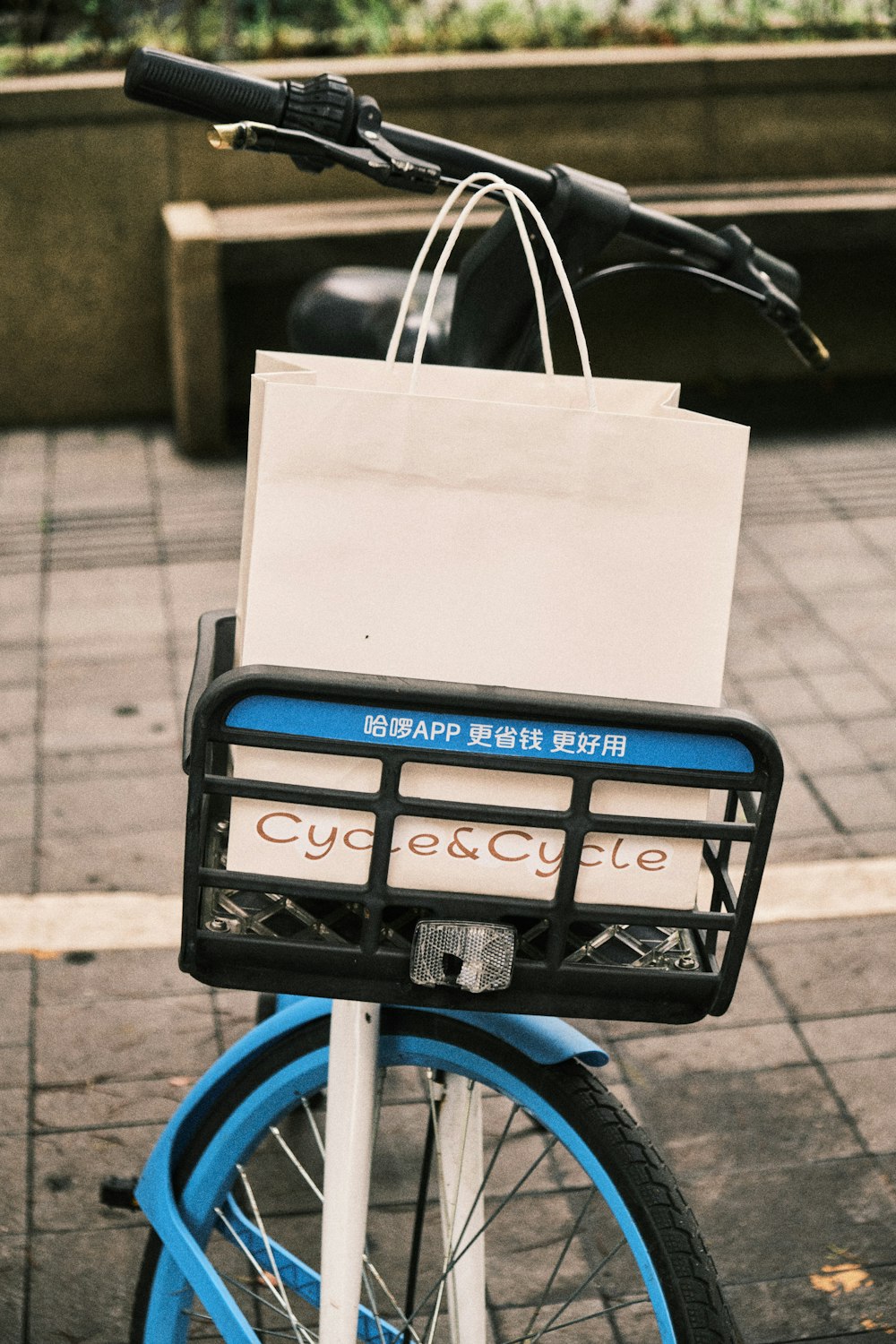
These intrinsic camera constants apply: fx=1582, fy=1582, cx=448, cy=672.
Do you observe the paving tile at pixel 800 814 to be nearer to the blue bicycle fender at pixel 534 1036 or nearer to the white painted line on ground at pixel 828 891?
the white painted line on ground at pixel 828 891

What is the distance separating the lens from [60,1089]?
287 centimetres

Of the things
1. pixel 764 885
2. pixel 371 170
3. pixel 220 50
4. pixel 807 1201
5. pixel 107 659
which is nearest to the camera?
pixel 371 170

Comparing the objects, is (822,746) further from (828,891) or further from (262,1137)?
(262,1137)

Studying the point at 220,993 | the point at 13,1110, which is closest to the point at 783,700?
the point at 220,993

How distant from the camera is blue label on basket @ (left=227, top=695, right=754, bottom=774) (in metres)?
1.34

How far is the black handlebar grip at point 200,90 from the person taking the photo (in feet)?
6.27

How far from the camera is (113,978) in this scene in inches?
126

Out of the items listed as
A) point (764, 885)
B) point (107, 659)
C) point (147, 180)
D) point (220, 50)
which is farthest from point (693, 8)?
point (764, 885)

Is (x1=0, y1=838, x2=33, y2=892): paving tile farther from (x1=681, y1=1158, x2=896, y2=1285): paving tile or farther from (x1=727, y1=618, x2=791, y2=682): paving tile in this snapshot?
(x1=727, y1=618, x2=791, y2=682): paving tile

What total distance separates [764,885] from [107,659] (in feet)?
6.91

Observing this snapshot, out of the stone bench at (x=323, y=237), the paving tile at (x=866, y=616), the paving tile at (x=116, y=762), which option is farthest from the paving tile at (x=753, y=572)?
the paving tile at (x=116, y=762)

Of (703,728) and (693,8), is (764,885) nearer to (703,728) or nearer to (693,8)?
(703,728)

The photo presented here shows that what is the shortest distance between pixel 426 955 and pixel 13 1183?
1.55 m

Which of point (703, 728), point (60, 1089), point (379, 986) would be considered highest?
point (703, 728)
